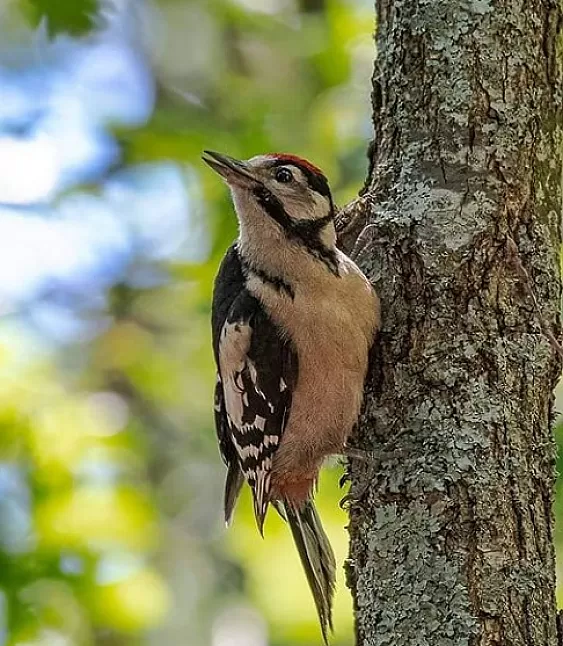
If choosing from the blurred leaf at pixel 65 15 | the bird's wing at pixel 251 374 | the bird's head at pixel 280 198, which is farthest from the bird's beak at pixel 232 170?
the blurred leaf at pixel 65 15

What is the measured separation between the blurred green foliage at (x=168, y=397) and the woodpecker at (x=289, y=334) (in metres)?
1.31

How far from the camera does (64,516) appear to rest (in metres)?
4.70

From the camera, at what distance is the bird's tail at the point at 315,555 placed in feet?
9.91

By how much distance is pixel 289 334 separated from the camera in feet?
9.34

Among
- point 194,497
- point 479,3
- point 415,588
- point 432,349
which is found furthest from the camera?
point 194,497

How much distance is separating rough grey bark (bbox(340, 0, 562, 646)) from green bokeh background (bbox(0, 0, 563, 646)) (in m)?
1.08

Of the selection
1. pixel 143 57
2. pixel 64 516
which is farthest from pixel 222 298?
pixel 143 57

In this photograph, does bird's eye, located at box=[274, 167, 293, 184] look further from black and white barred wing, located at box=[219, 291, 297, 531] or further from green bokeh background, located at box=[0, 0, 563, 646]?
green bokeh background, located at box=[0, 0, 563, 646]

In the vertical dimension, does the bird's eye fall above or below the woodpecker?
above

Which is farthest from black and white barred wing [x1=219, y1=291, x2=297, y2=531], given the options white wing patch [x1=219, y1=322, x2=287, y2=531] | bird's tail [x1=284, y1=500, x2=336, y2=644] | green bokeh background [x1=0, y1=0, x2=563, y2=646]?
green bokeh background [x1=0, y1=0, x2=563, y2=646]

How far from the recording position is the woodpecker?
9.08ft

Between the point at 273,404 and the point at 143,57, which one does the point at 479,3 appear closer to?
the point at 273,404

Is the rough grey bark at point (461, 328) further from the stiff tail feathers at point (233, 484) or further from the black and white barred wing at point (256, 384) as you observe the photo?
the stiff tail feathers at point (233, 484)

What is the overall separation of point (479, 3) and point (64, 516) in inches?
120
